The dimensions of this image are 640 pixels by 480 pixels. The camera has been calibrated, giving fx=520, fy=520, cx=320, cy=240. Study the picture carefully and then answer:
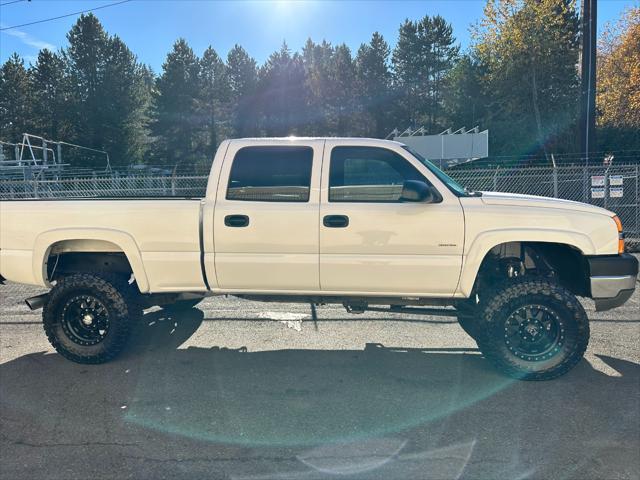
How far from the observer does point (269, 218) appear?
15.1 feet

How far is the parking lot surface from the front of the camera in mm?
3238

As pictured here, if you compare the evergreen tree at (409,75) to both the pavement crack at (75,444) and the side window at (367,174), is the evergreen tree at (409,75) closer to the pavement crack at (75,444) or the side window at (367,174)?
the side window at (367,174)

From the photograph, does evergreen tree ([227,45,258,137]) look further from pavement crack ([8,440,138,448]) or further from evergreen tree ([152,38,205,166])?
pavement crack ([8,440,138,448])

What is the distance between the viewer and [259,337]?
5730 mm

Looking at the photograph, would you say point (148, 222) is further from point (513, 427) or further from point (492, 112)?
point (492, 112)

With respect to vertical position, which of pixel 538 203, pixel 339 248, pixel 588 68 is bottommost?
pixel 339 248

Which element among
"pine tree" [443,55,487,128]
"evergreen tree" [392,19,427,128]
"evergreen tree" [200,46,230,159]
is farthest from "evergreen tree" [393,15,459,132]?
"evergreen tree" [200,46,230,159]

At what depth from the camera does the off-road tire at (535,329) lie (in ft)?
14.5

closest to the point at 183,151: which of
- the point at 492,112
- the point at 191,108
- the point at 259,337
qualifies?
the point at 191,108

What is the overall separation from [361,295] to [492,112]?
119 feet

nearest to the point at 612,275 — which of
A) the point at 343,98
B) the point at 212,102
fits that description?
the point at 343,98

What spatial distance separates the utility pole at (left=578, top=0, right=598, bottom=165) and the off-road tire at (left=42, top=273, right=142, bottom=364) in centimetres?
1268

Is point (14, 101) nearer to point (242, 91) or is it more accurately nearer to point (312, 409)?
point (242, 91)

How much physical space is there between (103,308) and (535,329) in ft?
13.0
